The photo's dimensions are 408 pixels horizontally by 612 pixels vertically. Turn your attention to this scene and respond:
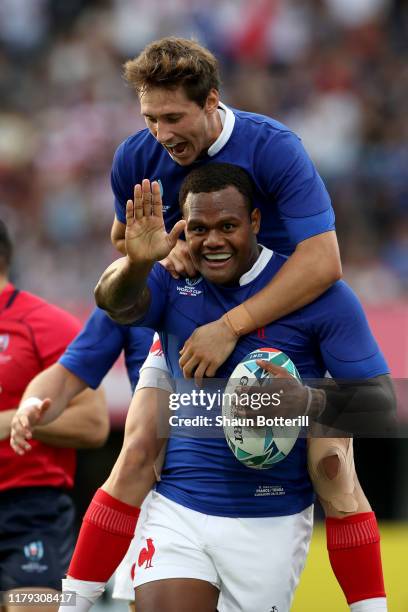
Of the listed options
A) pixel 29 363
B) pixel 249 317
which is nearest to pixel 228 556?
pixel 249 317

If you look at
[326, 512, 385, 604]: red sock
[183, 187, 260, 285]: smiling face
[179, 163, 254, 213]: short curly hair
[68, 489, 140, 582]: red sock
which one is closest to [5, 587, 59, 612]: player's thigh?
[68, 489, 140, 582]: red sock

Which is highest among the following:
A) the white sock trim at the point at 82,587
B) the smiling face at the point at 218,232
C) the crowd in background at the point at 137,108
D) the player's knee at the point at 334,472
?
the crowd in background at the point at 137,108

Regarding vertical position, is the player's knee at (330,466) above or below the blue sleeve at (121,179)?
below

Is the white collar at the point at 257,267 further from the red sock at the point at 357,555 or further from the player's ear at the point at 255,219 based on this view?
the red sock at the point at 357,555

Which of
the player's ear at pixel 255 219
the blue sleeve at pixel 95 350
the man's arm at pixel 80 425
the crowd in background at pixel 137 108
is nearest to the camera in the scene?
the player's ear at pixel 255 219

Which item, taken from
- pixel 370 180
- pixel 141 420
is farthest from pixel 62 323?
pixel 370 180

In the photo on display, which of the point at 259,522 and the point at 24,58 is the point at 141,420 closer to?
the point at 259,522

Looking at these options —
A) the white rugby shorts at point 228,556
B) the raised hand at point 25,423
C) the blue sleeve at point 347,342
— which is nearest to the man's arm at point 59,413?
the raised hand at point 25,423

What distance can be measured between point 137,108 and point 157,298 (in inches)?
292

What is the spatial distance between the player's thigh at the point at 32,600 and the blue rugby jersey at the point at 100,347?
3.05ft

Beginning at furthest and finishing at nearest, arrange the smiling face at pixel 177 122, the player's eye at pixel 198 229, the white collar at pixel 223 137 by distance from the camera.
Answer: the white collar at pixel 223 137 < the smiling face at pixel 177 122 < the player's eye at pixel 198 229

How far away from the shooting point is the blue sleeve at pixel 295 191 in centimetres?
433

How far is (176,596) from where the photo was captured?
12.8ft

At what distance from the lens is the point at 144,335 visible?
17.5 feet
